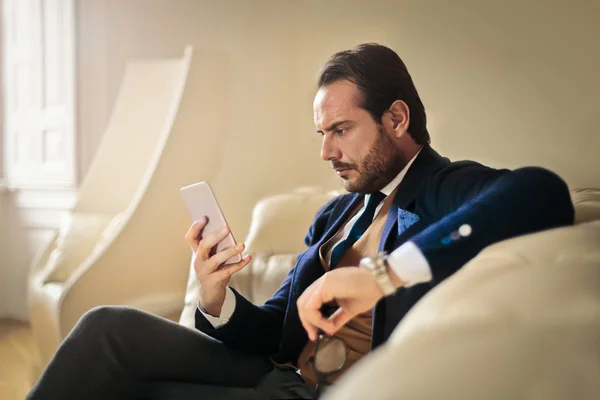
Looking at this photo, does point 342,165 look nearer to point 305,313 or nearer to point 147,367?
point 305,313

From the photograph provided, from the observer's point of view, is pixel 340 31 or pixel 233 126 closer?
pixel 340 31

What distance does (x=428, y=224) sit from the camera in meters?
0.93

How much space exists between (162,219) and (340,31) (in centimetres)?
90

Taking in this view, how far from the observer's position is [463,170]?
92 cm

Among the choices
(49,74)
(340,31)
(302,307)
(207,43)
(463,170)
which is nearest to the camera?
(302,307)

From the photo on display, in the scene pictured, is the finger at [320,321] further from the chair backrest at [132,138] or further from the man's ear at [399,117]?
the chair backrest at [132,138]

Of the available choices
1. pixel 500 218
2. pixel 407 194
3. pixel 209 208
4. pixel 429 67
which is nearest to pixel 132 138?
pixel 429 67

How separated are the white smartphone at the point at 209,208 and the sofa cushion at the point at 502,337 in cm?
52

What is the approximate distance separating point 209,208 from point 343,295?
15.8 inches

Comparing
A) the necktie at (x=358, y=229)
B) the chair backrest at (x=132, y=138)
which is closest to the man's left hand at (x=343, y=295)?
the necktie at (x=358, y=229)

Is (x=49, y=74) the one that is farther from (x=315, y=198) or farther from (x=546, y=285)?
(x=546, y=285)

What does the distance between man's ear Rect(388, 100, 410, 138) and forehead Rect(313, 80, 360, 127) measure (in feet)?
0.24

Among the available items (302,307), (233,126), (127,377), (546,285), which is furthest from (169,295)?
(546,285)

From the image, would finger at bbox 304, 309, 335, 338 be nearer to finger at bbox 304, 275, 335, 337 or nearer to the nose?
finger at bbox 304, 275, 335, 337
